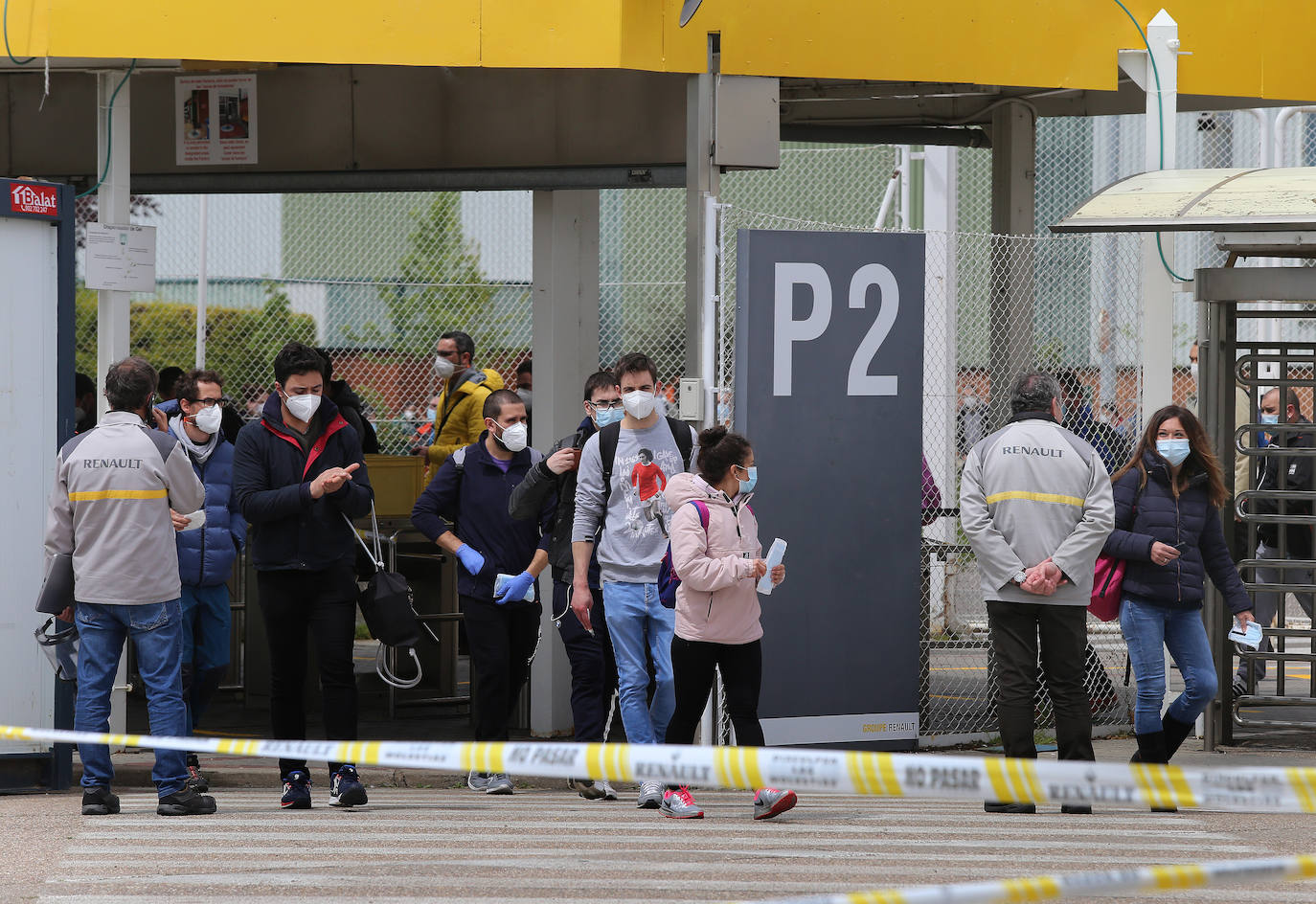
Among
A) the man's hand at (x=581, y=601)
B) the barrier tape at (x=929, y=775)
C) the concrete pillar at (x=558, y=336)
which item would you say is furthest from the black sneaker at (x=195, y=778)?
the barrier tape at (x=929, y=775)

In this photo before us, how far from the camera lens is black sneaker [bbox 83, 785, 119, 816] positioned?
7070 millimetres

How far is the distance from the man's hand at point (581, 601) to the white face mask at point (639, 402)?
0.79 metres

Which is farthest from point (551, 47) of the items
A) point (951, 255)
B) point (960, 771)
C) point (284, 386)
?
point (951, 255)

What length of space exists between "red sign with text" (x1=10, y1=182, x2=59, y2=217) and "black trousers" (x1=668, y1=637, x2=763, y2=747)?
3.54m

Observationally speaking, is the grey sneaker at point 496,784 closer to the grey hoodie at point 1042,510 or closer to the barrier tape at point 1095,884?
the grey hoodie at point 1042,510

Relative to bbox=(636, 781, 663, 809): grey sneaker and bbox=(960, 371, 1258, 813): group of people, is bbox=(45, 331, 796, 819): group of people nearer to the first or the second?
bbox=(636, 781, 663, 809): grey sneaker

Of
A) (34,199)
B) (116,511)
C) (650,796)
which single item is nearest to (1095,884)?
(650,796)

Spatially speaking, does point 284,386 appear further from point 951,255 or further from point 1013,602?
point 951,255

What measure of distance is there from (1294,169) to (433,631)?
18.5 ft

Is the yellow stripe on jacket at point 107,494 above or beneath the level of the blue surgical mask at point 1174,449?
beneath

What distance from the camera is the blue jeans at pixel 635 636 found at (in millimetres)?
7328

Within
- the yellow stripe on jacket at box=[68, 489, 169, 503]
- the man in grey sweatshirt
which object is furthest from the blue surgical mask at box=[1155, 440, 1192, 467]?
the yellow stripe on jacket at box=[68, 489, 169, 503]

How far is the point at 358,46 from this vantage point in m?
8.29

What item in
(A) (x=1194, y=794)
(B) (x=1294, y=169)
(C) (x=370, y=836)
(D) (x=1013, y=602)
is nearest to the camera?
(A) (x=1194, y=794)
